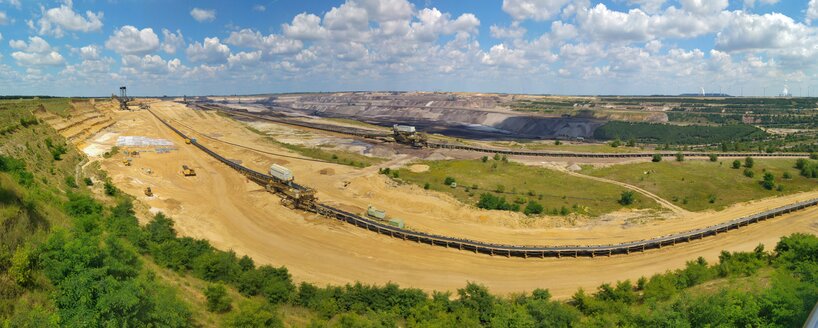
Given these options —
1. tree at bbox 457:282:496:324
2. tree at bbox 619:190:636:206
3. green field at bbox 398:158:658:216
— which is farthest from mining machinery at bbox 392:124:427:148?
tree at bbox 457:282:496:324

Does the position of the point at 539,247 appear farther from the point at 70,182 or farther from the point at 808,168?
the point at 808,168

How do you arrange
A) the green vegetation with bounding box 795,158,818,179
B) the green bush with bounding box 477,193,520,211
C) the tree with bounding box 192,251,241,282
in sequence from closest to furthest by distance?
the tree with bounding box 192,251,241,282 < the green bush with bounding box 477,193,520,211 < the green vegetation with bounding box 795,158,818,179

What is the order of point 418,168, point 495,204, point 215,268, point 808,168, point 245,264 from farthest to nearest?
point 418,168 < point 808,168 < point 495,204 < point 245,264 < point 215,268

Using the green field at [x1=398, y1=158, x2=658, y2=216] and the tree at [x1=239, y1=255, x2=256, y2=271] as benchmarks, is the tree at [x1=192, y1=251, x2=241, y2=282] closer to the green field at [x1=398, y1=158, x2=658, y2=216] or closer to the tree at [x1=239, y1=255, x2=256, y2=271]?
the tree at [x1=239, y1=255, x2=256, y2=271]

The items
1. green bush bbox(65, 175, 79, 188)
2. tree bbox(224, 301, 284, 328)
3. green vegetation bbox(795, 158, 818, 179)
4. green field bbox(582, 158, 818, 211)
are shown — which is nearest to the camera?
tree bbox(224, 301, 284, 328)

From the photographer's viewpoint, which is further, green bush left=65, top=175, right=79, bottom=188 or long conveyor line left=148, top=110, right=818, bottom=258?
green bush left=65, top=175, right=79, bottom=188

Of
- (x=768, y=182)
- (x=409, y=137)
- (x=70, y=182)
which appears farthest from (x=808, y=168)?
(x=70, y=182)
